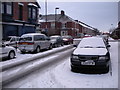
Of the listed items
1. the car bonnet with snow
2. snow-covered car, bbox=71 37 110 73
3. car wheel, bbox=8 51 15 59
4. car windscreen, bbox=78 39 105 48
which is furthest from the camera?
car wheel, bbox=8 51 15 59

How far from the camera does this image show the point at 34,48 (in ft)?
49.4

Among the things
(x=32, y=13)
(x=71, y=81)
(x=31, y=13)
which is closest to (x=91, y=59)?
(x=71, y=81)

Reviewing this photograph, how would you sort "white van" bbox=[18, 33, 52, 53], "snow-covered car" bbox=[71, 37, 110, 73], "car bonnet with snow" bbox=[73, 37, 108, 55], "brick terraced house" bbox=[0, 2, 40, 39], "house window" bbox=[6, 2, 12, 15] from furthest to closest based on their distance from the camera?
"house window" bbox=[6, 2, 12, 15] → "brick terraced house" bbox=[0, 2, 40, 39] → "white van" bbox=[18, 33, 52, 53] → "car bonnet with snow" bbox=[73, 37, 108, 55] → "snow-covered car" bbox=[71, 37, 110, 73]

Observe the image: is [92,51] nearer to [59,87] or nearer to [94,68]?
[94,68]

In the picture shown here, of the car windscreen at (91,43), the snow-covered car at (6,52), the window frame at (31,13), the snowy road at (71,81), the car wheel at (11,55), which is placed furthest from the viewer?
the window frame at (31,13)

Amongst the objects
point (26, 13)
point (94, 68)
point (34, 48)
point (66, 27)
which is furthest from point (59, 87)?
point (66, 27)

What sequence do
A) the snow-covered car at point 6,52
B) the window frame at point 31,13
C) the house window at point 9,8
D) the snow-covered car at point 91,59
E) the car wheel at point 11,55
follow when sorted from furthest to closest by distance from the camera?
the window frame at point 31,13 < the house window at point 9,8 < the car wheel at point 11,55 < the snow-covered car at point 6,52 < the snow-covered car at point 91,59

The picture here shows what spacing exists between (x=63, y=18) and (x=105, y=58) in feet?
170

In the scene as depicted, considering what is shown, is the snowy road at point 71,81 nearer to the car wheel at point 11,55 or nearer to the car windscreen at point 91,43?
the car windscreen at point 91,43

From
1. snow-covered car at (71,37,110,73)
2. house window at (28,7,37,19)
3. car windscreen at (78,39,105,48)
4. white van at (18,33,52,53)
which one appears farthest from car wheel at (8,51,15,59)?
house window at (28,7,37,19)

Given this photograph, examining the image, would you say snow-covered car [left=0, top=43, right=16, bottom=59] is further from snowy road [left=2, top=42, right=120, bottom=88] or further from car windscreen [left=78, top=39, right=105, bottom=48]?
car windscreen [left=78, top=39, right=105, bottom=48]

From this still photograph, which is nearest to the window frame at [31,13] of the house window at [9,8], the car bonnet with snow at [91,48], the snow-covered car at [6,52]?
the house window at [9,8]

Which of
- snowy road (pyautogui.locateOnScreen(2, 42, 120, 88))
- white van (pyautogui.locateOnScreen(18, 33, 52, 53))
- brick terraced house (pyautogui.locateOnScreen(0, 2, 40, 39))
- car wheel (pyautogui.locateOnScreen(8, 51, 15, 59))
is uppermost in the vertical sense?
brick terraced house (pyautogui.locateOnScreen(0, 2, 40, 39))

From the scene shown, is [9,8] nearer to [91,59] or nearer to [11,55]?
[11,55]
